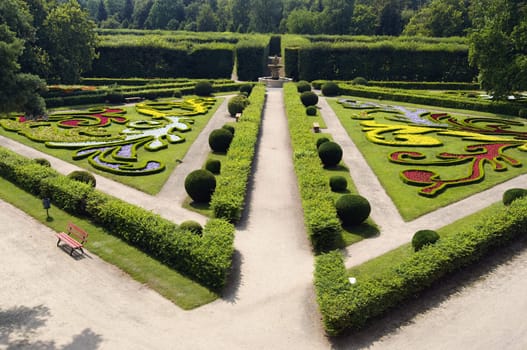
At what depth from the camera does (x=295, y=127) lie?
32500 mm

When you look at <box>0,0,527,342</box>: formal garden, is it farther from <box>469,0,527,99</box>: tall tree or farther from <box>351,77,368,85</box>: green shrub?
<box>469,0,527,99</box>: tall tree

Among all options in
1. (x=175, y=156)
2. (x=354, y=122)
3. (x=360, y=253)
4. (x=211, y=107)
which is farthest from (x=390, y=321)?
(x=211, y=107)

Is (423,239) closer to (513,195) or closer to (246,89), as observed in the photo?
(513,195)

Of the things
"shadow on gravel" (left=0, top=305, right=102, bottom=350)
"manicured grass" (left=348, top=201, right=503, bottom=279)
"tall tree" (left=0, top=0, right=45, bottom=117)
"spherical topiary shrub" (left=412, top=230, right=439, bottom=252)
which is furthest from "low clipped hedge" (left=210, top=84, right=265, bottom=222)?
"tall tree" (left=0, top=0, right=45, bottom=117)

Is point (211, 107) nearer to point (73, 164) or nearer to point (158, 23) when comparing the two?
point (73, 164)

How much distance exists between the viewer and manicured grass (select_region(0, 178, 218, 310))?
1462 centimetres

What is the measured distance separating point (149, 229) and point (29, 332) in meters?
5.27

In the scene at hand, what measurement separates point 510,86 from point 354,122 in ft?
49.4

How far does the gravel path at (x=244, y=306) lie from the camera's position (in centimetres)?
1267

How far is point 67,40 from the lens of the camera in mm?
48969

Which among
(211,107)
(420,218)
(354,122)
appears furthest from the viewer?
(211,107)

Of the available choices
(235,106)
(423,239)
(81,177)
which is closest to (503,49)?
(235,106)

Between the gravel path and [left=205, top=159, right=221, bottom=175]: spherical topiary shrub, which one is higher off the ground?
[left=205, top=159, right=221, bottom=175]: spherical topiary shrub

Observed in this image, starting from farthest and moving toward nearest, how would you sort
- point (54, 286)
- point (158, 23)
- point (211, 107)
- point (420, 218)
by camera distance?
point (158, 23), point (211, 107), point (420, 218), point (54, 286)
